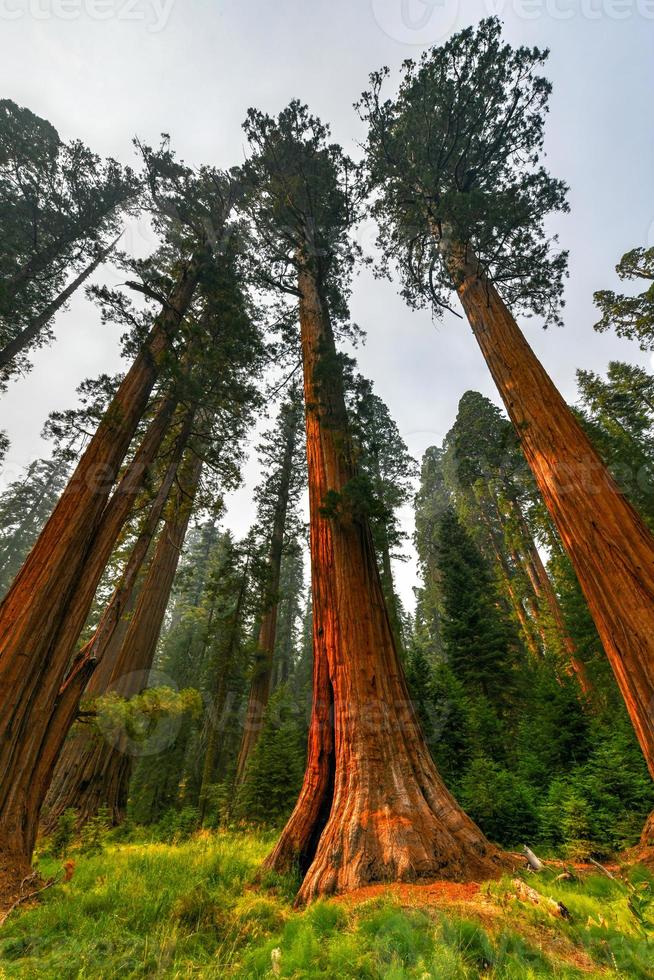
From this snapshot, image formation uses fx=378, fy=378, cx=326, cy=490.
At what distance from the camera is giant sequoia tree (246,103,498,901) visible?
3.19 m

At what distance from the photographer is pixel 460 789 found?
689 centimetres

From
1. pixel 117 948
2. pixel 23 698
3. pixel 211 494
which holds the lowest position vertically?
pixel 117 948

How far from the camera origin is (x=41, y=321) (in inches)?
571

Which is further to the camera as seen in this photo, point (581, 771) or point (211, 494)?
point (211, 494)

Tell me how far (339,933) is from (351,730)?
1.89 m

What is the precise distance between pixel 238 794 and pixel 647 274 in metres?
21.5

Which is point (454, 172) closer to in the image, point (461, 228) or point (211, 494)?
point (461, 228)

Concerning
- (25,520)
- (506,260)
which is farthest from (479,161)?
(25,520)

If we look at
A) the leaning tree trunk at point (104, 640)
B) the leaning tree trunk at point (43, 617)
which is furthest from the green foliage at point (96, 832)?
the leaning tree trunk at point (43, 617)

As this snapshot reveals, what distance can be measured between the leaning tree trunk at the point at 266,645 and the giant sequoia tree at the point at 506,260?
16.8 feet

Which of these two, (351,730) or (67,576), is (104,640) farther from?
(351,730)

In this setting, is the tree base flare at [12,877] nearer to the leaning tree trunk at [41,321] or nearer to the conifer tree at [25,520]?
the leaning tree trunk at [41,321]

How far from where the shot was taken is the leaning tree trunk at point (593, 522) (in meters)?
3.53

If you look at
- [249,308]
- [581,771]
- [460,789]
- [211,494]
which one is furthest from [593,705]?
[249,308]
